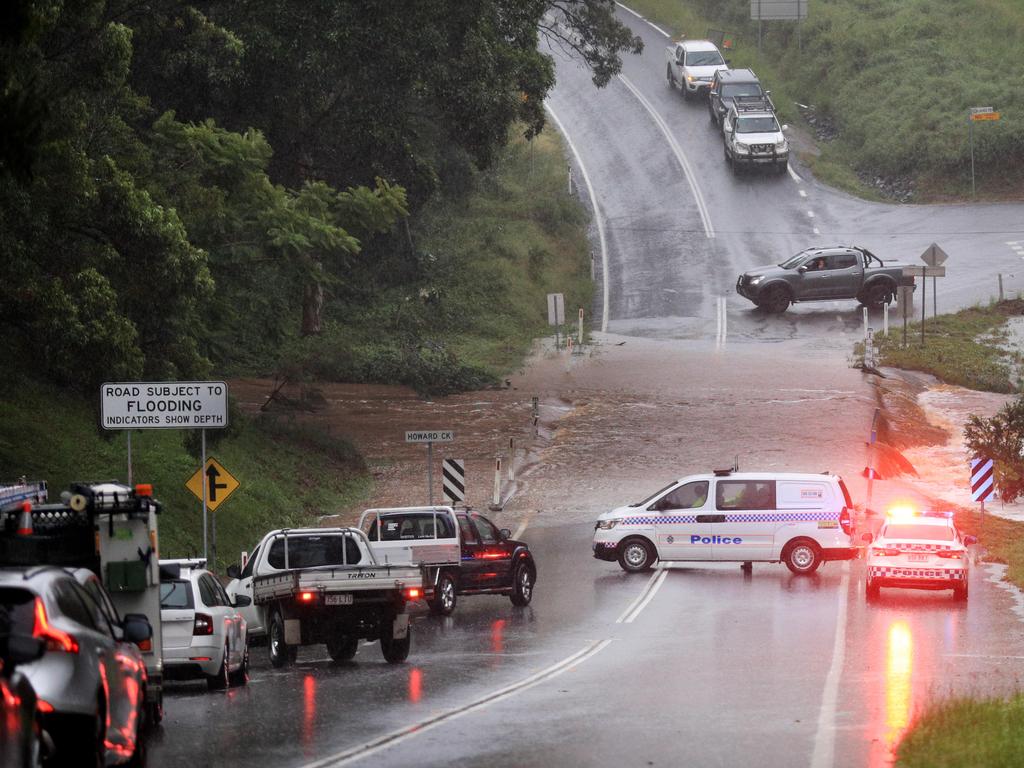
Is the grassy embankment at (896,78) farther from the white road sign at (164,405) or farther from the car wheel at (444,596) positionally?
the white road sign at (164,405)

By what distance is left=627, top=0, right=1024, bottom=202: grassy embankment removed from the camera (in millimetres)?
67000

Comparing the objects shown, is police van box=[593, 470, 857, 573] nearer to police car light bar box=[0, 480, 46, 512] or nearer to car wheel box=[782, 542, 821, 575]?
car wheel box=[782, 542, 821, 575]

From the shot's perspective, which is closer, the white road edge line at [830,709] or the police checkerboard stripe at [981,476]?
the white road edge line at [830,709]

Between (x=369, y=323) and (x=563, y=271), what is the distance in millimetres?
9600

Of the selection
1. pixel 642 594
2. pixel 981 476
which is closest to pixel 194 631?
pixel 642 594

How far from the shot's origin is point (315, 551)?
22.4 metres

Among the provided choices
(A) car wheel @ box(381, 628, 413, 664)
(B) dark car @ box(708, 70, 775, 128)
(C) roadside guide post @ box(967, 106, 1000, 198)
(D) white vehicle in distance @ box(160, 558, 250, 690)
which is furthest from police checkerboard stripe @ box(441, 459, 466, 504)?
(C) roadside guide post @ box(967, 106, 1000, 198)

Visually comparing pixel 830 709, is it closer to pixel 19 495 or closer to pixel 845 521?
pixel 19 495

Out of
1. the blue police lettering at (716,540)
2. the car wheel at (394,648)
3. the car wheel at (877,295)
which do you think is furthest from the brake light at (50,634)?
the car wheel at (877,295)

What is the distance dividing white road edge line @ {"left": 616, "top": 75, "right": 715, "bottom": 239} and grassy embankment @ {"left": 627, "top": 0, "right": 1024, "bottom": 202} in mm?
4974

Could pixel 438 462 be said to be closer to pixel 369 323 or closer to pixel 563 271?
pixel 369 323

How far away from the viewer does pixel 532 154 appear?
70750mm

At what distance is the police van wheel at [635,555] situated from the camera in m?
30.1

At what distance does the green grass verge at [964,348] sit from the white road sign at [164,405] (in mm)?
28005
